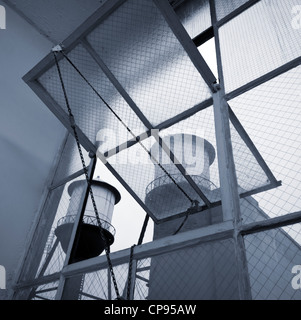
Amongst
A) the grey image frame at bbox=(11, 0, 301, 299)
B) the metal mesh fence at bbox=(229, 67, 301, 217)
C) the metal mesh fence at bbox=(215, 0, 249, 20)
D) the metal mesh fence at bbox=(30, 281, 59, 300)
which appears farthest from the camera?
the metal mesh fence at bbox=(215, 0, 249, 20)

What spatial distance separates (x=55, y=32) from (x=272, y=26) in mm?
2782

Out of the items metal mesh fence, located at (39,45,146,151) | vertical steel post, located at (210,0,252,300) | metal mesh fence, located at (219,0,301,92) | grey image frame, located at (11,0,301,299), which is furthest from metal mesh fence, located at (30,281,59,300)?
metal mesh fence, located at (219,0,301,92)

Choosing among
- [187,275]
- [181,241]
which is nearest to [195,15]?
[181,241]

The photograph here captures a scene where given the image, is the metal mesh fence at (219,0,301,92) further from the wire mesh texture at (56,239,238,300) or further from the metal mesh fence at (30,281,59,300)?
the metal mesh fence at (30,281,59,300)

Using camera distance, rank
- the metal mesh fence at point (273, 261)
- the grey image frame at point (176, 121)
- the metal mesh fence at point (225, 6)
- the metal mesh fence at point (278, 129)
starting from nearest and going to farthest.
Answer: the metal mesh fence at point (273, 261), the grey image frame at point (176, 121), the metal mesh fence at point (278, 129), the metal mesh fence at point (225, 6)

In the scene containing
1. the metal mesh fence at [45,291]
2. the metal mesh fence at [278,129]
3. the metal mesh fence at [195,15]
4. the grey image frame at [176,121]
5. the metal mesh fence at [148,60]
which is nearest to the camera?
the grey image frame at [176,121]

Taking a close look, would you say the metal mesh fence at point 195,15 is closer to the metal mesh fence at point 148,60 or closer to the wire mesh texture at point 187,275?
the metal mesh fence at point 148,60

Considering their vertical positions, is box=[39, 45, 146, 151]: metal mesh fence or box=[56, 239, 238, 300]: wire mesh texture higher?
box=[39, 45, 146, 151]: metal mesh fence

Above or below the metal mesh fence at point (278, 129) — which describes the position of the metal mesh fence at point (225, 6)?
above

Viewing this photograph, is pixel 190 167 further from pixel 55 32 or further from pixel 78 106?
pixel 55 32

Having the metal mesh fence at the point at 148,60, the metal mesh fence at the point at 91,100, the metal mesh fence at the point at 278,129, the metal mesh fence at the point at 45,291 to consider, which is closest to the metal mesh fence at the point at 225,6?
the metal mesh fence at the point at 148,60

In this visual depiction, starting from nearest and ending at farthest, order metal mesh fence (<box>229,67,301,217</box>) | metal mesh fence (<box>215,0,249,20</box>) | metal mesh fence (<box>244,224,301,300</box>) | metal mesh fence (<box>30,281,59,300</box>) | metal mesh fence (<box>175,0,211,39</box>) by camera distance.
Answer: metal mesh fence (<box>244,224,301,300</box>)
metal mesh fence (<box>229,67,301,217</box>)
metal mesh fence (<box>30,281,59,300</box>)
metal mesh fence (<box>215,0,249,20</box>)
metal mesh fence (<box>175,0,211,39</box>)

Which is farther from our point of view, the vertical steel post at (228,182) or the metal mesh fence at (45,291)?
the metal mesh fence at (45,291)

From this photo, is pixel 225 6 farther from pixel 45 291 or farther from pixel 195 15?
pixel 45 291
